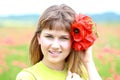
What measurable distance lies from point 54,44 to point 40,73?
9.6 inches

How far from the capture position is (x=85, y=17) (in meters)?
4.16

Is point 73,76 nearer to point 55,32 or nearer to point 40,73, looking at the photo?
point 40,73

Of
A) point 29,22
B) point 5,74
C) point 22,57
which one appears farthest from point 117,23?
point 5,74

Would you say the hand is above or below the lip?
below

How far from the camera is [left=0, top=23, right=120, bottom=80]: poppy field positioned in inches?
299

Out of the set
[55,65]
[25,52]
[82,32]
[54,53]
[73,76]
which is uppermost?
[82,32]

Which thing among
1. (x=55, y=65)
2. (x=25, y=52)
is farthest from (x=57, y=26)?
(x=25, y=52)

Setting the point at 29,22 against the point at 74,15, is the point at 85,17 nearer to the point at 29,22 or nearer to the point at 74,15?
the point at 74,15

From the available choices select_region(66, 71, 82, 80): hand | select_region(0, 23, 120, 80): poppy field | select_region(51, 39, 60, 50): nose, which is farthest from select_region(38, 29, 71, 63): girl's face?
select_region(0, 23, 120, 80): poppy field

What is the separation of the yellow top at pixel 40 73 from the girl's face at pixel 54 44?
0.08 metres

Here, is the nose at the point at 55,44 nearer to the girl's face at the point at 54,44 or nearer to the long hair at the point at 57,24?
the girl's face at the point at 54,44

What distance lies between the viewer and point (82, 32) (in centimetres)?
409

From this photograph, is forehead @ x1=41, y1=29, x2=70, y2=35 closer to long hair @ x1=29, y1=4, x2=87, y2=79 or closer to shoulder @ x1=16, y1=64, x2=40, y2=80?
long hair @ x1=29, y1=4, x2=87, y2=79

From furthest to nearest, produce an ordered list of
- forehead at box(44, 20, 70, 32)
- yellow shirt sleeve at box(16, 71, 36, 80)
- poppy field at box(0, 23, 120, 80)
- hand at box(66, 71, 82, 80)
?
poppy field at box(0, 23, 120, 80)
hand at box(66, 71, 82, 80)
forehead at box(44, 20, 70, 32)
yellow shirt sleeve at box(16, 71, 36, 80)
